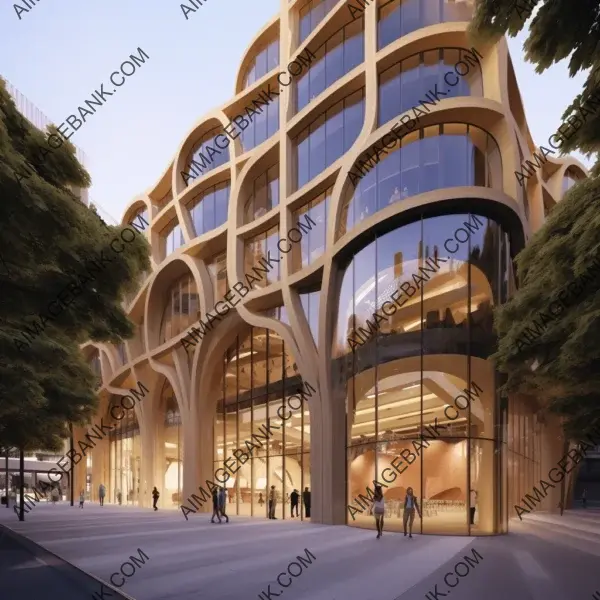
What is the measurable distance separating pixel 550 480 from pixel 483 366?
63.7ft

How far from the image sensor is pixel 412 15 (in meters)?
25.0

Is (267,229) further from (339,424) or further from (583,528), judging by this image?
(583,528)

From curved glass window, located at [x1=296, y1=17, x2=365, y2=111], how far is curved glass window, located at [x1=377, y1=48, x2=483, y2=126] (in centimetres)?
Answer: 248

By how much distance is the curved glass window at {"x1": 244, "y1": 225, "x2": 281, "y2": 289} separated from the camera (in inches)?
1236

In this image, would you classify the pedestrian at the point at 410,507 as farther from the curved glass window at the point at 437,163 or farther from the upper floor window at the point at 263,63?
the upper floor window at the point at 263,63

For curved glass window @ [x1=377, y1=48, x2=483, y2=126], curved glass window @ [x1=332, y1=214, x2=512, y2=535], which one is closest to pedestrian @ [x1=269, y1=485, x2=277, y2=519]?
curved glass window @ [x1=332, y1=214, x2=512, y2=535]

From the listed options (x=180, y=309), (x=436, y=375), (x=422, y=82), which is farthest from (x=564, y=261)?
(x=180, y=309)

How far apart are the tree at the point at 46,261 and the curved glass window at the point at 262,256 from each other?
18.2m

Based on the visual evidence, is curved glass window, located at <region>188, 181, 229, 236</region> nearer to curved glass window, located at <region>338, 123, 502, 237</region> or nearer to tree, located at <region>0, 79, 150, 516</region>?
curved glass window, located at <region>338, 123, 502, 237</region>

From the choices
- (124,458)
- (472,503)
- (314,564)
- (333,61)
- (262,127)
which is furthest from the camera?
(124,458)

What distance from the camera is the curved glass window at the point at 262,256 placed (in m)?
31.4

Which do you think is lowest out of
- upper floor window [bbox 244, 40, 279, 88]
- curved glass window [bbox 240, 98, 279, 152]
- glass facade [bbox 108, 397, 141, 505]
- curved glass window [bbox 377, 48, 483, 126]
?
glass facade [bbox 108, 397, 141, 505]

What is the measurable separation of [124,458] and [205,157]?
2589 cm

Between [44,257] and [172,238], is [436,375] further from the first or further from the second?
[172,238]
